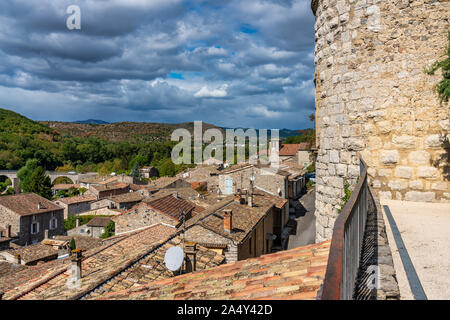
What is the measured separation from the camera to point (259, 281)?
365 centimetres

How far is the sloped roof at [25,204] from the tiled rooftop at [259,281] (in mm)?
34090

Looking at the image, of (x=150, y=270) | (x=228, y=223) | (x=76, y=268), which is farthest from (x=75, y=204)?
(x=150, y=270)

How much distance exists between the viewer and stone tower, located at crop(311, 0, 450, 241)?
4.61m

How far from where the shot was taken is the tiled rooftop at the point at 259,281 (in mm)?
3078

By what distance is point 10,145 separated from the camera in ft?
292

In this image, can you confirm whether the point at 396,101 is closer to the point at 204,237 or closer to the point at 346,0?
the point at 346,0

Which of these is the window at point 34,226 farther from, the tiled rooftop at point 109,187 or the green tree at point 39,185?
the green tree at point 39,185

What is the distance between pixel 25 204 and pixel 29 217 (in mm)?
2333

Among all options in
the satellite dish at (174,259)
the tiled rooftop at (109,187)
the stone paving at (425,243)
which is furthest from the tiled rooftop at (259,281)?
the tiled rooftop at (109,187)

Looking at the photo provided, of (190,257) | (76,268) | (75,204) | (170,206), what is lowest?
(75,204)

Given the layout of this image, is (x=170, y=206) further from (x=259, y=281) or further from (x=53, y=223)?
(x=53, y=223)

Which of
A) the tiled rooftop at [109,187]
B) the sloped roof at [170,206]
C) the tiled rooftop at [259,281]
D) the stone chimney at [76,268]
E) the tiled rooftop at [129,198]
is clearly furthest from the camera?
the tiled rooftop at [109,187]

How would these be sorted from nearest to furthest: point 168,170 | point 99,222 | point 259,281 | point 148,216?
point 259,281, point 148,216, point 99,222, point 168,170
